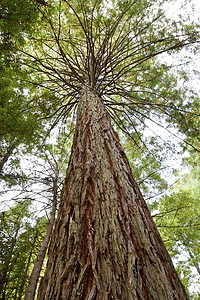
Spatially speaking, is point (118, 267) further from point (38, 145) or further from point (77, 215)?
point (38, 145)

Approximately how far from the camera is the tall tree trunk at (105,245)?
2.51ft

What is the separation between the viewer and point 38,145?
486 cm

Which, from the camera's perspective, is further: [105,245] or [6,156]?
[6,156]

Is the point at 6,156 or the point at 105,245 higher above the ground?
the point at 6,156

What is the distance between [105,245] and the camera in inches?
35.3

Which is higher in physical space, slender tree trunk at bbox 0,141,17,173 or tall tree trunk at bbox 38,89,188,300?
slender tree trunk at bbox 0,141,17,173

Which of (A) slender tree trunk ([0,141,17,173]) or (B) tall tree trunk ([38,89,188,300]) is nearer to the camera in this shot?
(B) tall tree trunk ([38,89,188,300])

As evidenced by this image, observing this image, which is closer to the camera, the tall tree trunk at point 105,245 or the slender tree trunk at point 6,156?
the tall tree trunk at point 105,245

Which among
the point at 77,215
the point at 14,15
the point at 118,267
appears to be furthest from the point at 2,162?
the point at 118,267

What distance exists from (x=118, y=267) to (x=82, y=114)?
1.91 m

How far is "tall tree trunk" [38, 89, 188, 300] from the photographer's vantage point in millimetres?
765

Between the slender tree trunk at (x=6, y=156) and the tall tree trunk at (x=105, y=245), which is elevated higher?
the slender tree trunk at (x=6, y=156)

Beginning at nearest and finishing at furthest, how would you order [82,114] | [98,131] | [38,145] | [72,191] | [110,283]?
[110,283]
[72,191]
[98,131]
[82,114]
[38,145]

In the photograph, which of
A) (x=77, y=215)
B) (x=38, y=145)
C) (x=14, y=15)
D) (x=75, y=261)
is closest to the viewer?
(x=75, y=261)
